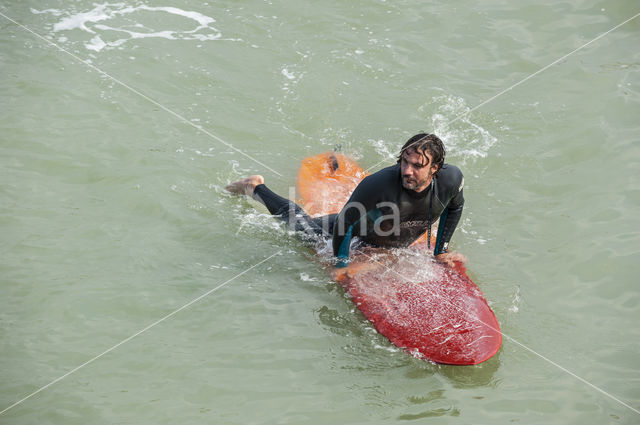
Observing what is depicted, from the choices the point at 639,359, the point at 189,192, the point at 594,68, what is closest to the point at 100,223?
the point at 189,192

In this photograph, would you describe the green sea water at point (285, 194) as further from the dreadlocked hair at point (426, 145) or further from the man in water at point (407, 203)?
the dreadlocked hair at point (426, 145)

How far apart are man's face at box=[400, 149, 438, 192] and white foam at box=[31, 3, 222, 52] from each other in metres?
4.27

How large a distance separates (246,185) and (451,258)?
1.84 meters

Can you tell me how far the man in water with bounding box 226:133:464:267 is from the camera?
12.2ft

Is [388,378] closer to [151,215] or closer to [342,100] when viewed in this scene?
[151,215]

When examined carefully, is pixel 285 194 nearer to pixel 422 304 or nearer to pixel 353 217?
pixel 353 217

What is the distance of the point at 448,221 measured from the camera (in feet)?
14.1

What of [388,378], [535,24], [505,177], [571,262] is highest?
[535,24]

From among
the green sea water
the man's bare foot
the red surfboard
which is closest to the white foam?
the green sea water

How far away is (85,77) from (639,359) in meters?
5.68

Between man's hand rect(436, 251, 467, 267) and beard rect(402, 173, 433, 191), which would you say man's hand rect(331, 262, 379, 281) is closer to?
man's hand rect(436, 251, 467, 267)

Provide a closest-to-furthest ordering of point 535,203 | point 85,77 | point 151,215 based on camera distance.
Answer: point 151,215 < point 535,203 < point 85,77

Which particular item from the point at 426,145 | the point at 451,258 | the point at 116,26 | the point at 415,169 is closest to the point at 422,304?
the point at 451,258

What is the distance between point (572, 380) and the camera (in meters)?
3.57
